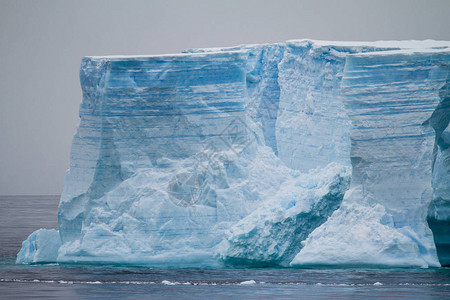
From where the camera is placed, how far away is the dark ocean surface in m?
19.6

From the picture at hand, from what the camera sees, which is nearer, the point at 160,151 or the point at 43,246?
the point at 160,151

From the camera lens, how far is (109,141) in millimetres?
23203

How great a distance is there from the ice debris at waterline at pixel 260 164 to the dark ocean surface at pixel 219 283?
34 cm

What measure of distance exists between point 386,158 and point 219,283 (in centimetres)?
370

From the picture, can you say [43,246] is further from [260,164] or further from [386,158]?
[386,158]

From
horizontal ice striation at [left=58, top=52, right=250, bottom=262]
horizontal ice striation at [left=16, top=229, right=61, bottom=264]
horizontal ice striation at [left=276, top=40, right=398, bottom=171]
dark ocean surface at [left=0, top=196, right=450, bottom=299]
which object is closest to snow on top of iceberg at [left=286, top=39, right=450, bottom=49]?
horizontal ice striation at [left=276, top=40, right=398, bottom=171]

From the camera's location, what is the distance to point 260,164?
919 inches

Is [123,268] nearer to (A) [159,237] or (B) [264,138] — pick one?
(A) [159,237]

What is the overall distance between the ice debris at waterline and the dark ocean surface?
0.34 metres

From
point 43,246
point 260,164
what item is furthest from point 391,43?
point 43,246

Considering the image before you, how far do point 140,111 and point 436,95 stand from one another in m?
5.34

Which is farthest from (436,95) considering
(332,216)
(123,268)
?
(123,268)

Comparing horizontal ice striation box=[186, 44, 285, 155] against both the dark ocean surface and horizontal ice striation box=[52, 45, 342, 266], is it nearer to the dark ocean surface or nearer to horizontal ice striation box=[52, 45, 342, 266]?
horizontal ice striation box=[52, 45, 342, 266]

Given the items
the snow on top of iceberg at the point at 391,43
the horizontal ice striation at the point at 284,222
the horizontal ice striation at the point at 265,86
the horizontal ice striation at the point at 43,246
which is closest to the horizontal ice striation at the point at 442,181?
the snow on top of iceberg at the point at 391,43
